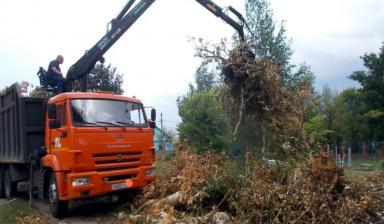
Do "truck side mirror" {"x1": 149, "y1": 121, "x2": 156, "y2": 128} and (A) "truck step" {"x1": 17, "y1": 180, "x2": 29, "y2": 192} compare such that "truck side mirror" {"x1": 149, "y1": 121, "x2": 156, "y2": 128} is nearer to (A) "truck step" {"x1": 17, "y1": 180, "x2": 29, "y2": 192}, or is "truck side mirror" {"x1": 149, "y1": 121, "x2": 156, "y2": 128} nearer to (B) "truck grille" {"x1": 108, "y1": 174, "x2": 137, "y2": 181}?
(B) "truck grille" {"x1": 108, "y1": 174, "x2": 137, "y2": 181}

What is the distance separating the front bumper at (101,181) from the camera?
22.9ft

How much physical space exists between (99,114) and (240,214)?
3788 mm

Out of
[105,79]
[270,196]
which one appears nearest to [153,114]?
[270,196]

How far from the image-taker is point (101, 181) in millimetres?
7207

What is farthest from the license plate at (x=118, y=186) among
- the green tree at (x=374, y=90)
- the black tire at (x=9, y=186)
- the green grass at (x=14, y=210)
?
the green tree at (x=374, y=90)

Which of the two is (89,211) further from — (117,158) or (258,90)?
(258,90)

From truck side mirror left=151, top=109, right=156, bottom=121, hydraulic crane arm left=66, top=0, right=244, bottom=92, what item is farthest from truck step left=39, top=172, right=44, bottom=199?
truck side mirror left=151, top=109, right=156, bottom=121

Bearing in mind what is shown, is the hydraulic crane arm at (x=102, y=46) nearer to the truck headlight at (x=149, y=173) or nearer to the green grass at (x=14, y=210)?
the truck headlight at (x=149, y=173)

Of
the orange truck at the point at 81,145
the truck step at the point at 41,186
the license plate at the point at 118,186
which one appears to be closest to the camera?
the orange truck at the point at 81,145

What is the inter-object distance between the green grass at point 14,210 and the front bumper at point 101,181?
1.50 meters

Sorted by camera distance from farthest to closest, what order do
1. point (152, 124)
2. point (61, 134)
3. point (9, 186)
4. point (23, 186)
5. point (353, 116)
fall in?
point (353, 116) → point (9, 186) → point (23, 186) → point (152, 124) → point (61, 134)

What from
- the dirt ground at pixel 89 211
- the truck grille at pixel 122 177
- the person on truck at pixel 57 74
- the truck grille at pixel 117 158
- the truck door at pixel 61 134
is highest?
the person on truck at pixel 57 74

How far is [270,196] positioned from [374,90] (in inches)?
1312

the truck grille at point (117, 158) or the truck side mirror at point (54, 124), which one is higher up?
the truck side mirror at point (54, 124)
